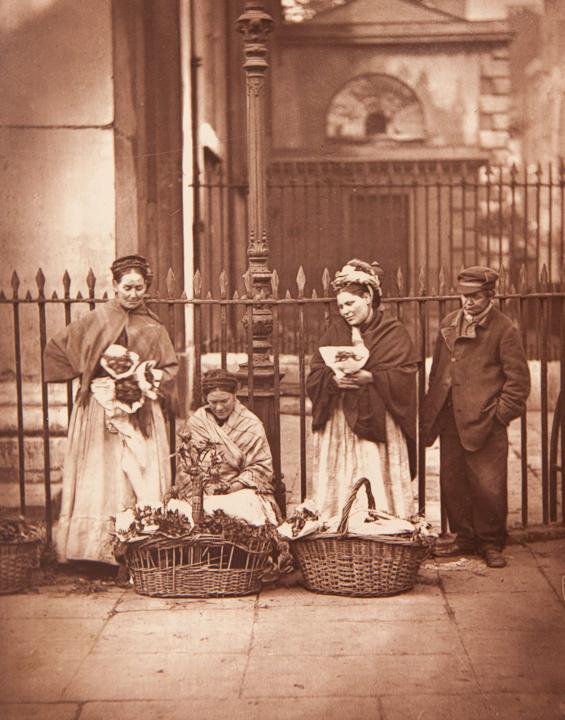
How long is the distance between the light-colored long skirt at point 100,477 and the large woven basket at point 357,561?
0.98m

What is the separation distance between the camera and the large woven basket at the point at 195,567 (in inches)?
237

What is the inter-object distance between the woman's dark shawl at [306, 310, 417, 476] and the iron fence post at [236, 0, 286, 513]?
0.53 metres

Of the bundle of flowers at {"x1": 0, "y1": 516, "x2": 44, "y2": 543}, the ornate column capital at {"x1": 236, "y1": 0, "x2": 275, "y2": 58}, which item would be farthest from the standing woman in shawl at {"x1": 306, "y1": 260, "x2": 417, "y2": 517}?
the bundle of flowers at {"x1": 0, "y1": 516, "x2": 44, "y2": 543}

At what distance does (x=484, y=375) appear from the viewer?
6.61 m

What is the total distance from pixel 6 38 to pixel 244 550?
4114 mm

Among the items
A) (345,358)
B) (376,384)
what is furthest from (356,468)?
(345,358)

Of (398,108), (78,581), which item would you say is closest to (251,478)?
(78,581)

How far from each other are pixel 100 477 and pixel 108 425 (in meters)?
0.31

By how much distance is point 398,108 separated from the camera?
19609 mm

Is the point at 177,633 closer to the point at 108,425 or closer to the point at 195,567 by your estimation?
the point at 195,567

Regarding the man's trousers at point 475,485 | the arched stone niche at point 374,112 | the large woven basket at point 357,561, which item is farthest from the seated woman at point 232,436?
the arched stone niche at point 374,112

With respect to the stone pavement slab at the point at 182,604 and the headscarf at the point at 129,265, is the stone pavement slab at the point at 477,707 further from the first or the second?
the headscarf at the point at 129,265

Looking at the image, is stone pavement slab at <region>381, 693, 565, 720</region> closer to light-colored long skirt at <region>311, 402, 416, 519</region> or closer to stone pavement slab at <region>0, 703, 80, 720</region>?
stone pavement slab at <region>0, 703, 80, 720</region>

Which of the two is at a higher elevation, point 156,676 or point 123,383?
point 123,383
